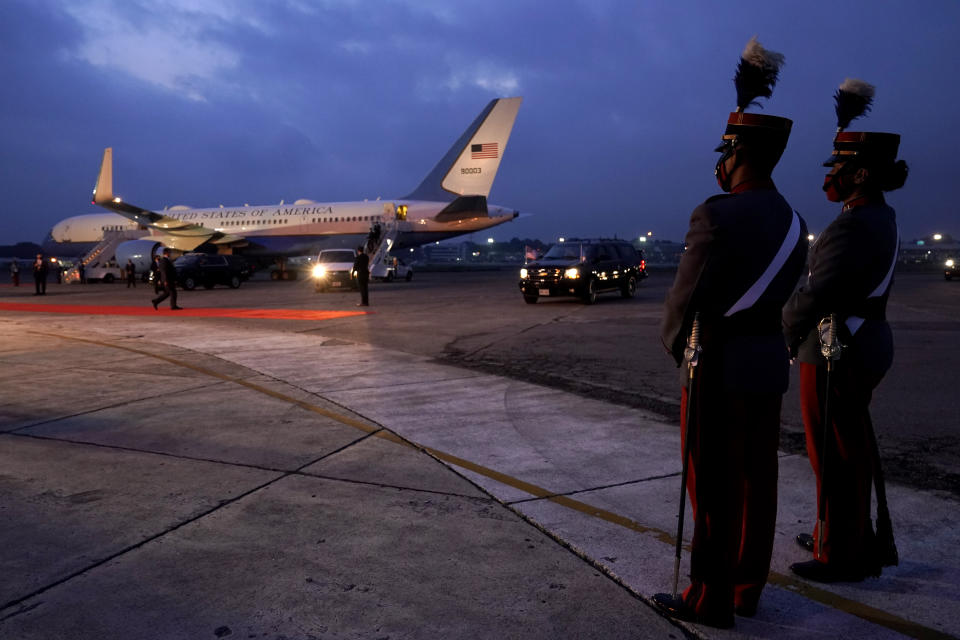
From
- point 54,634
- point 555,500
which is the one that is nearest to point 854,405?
point 555,500

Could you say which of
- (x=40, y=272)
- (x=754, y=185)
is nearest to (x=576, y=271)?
(x=754, y=185)

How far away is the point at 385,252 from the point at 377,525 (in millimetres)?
34157

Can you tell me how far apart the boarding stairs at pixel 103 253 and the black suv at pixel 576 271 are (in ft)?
97.0

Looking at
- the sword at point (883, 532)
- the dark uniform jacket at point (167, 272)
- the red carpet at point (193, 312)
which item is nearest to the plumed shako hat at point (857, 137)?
the sword at point (883, 532)

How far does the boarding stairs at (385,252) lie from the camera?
37.2 meters

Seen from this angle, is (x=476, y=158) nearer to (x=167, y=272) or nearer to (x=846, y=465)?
(x=167, y=272)

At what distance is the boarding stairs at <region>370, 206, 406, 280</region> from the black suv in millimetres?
17075

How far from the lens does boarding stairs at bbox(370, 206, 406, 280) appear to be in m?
37.2

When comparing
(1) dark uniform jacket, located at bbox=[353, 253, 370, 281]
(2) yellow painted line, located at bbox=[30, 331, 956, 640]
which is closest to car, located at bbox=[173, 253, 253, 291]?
(1) dark uniform jacket, located at bbox=[353, 253, 370, 281]

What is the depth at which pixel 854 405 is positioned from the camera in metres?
3.38

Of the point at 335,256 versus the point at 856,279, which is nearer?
the point at 856,279

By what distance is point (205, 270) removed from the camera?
3219 cm

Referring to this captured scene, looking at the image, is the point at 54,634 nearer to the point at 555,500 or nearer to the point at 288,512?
the point at 288,512

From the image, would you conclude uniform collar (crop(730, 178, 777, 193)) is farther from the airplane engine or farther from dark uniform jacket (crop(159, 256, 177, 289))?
the airplane engine
